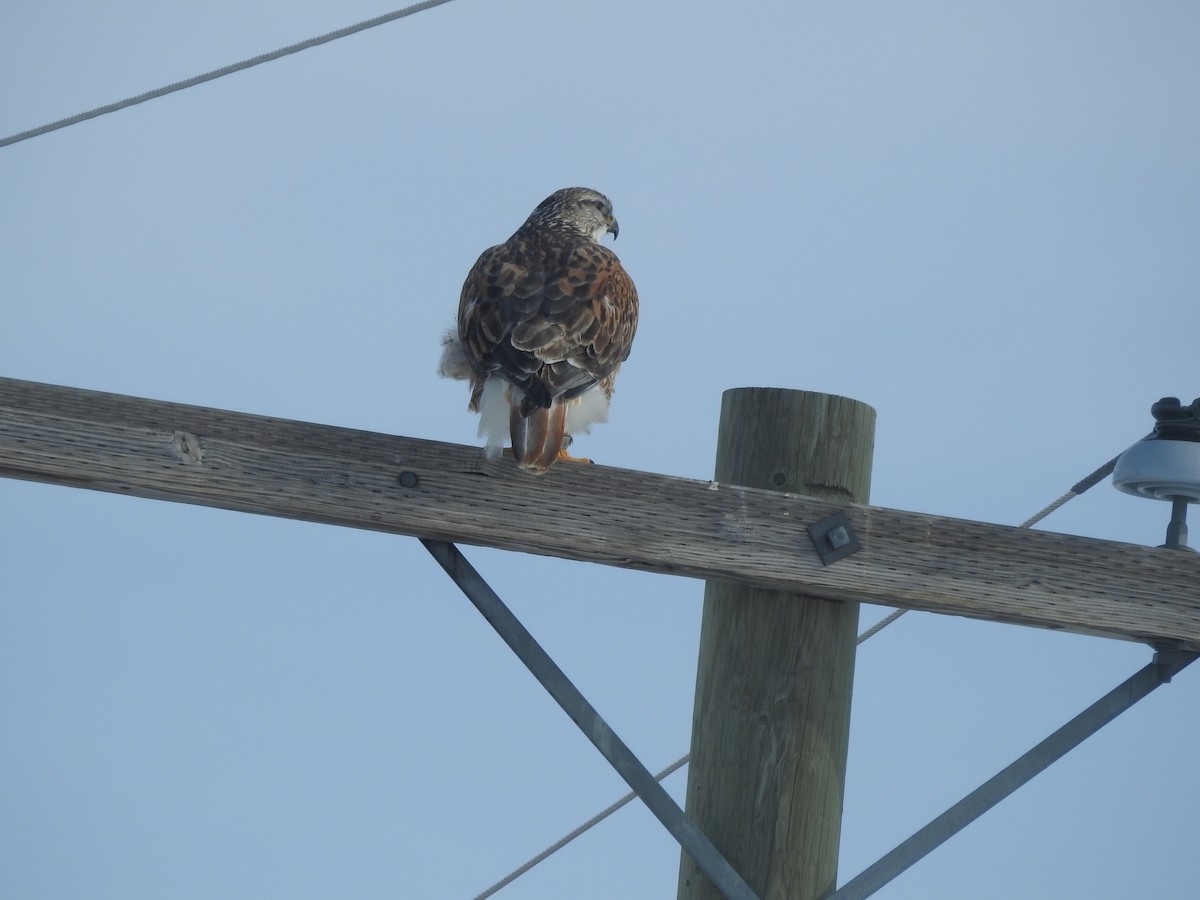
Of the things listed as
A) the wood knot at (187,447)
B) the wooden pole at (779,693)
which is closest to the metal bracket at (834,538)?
the wooden pole at (779,693)

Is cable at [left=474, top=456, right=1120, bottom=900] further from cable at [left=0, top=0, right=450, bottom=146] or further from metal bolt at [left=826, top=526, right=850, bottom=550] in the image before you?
A: cable at [left=0, top=0, right=450, bottom=146]

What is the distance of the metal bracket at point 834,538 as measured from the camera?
2959 millimetres

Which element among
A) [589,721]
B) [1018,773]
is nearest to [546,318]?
[589,721]

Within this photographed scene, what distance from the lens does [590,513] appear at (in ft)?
9.55

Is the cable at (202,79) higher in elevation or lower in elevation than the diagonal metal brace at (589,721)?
higher

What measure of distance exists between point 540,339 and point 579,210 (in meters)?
2.36

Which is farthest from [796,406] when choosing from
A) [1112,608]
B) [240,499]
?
[240,499]

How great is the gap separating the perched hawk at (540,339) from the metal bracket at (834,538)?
58 cm

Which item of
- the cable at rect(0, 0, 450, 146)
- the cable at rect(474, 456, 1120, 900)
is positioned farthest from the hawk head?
the cable at rect(474, 456, 1120, 900)

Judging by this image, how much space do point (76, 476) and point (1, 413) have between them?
0.19m

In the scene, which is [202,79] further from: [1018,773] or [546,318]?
[1018,773]

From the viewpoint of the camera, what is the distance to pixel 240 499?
9.32ft

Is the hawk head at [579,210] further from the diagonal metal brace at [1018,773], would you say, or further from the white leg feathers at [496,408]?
the diagonal metal brace at [1018,773]

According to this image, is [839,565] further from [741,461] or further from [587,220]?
[587,220]
